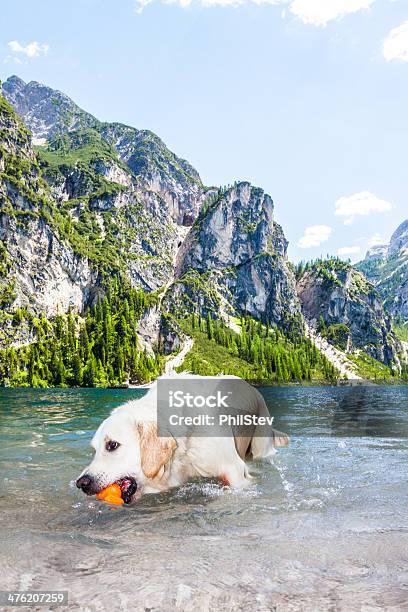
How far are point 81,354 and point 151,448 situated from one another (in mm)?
158260

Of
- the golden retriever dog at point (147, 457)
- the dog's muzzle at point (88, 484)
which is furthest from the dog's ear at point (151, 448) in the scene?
the dog's muzzle at point (88, 484)

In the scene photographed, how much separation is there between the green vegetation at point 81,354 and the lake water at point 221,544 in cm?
13798

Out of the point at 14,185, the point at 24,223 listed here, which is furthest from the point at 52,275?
the point at 14,185

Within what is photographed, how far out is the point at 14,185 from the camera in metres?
186

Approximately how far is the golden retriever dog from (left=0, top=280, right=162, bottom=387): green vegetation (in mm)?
137954

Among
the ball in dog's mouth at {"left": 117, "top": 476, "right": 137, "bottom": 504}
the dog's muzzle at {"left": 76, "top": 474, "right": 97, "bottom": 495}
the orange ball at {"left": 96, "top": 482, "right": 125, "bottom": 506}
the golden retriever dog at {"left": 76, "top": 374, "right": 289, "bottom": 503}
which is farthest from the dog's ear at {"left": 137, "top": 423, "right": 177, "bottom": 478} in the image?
the dog's muzzle at {"left": 76, "top": 474, "right": 97, "bottom": 495}

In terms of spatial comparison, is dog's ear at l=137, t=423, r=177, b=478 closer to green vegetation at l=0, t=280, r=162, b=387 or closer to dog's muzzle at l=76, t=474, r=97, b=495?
dog's muzzle at l=76, t=474, r=97, b=495

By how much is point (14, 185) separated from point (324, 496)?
206 m

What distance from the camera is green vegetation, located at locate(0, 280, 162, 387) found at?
455 ft

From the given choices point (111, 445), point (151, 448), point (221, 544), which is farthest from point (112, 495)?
point (221, 544)

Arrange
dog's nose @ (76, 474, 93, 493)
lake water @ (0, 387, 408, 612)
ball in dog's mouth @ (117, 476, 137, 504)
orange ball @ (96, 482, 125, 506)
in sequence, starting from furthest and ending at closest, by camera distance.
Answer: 1. ball in dog's mouth @ (117, 476, 137, 504)
2. orange ball @ (96, 482, 125, 506)
3. dog's nose @ (76, 474, 93, 493)
4. lake water @ (0, 387, 408, 612)

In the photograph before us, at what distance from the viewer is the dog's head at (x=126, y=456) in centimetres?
495

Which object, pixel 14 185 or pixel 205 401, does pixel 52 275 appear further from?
pixel 205 401

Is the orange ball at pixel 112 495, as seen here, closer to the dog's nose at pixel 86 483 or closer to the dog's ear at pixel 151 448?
the dog's nose at pixel 86 483
